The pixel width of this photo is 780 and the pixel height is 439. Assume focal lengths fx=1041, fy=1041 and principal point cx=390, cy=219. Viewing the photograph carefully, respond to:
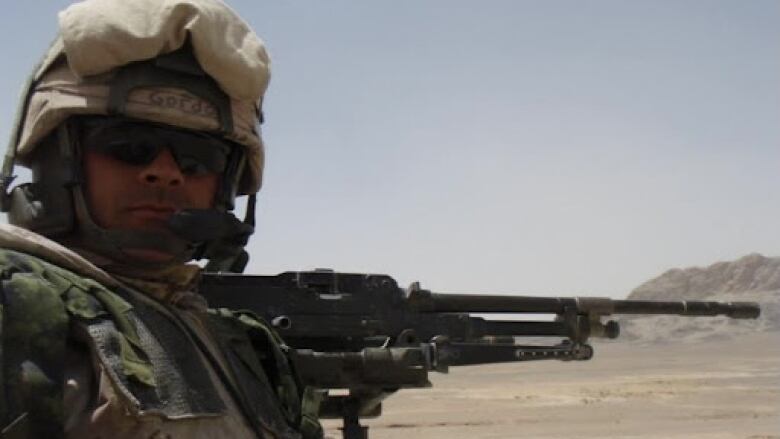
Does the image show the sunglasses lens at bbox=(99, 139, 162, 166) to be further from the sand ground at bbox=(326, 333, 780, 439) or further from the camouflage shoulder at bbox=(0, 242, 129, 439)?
the sand ground at bbox=(326, 333, 780, 439)

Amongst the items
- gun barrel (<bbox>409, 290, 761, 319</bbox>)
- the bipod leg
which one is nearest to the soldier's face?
the bipod leg

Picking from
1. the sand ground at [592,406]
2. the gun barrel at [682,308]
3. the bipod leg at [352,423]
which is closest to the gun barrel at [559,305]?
the gun barrel at [682,308]

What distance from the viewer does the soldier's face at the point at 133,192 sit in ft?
7.12

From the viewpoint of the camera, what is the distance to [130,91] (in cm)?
217

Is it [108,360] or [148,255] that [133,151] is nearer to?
[148,255]

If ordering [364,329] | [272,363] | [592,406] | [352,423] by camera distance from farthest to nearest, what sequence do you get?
[592,406] < [364,329] < [352,423] < [272,363]

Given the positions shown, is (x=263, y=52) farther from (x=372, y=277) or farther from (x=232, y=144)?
(x=372, y=277)

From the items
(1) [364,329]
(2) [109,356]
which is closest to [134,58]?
(2) [109,356]

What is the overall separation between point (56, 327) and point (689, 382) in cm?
2529

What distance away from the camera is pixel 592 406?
61.3 feet

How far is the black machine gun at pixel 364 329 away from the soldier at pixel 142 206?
2505 mm

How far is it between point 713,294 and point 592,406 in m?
64.8

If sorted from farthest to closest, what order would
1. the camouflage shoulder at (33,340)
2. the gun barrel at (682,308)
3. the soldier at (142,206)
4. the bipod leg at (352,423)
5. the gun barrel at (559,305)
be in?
1. the gun barrel at (682,308)
2. the gun barrel at (559,305)
3. the bipod leg at (352,423)
4. the soldier at (142,206)
5. the camouflage shoulder at (33,340)

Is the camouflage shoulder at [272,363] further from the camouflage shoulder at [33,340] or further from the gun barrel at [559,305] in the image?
the gun barrel at [559,305]
